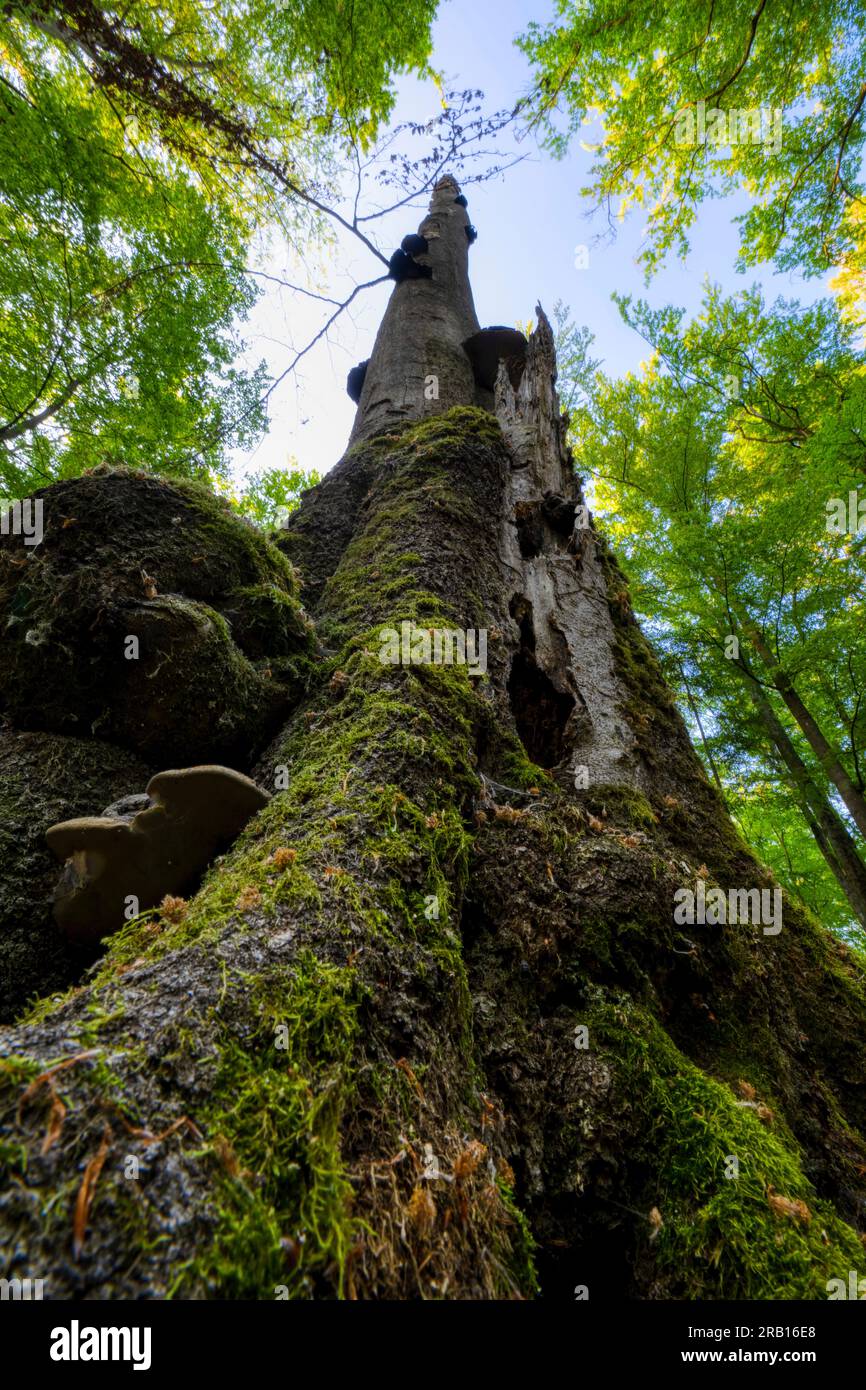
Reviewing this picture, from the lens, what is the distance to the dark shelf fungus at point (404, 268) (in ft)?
22.4

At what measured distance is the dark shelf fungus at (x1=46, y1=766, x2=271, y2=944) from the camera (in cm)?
183

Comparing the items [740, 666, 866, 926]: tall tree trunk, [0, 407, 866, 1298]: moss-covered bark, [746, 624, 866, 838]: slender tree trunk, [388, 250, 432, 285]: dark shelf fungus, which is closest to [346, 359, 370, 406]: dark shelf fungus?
[388, 250, 432, 285]: dark shelf fungus

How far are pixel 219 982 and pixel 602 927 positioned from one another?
4.34 ft

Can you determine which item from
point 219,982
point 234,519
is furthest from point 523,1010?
point 234,519

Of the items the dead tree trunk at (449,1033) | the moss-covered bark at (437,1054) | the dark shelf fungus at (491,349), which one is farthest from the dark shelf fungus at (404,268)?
the moss-covered bark at (437,1054)

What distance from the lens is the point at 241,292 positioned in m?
7.58

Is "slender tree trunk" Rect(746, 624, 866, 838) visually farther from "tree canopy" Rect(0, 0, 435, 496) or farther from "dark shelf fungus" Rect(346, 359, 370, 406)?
"tree canopy" Rect(0, 0, 435, 496)

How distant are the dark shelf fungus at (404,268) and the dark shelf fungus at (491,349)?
4.94ft

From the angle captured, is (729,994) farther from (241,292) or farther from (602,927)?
(241,292)

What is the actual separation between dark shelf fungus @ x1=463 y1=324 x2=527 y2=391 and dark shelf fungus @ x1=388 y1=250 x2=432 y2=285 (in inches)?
59.3

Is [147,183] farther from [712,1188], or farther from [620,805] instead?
[712,1188]

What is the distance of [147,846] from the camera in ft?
6.18

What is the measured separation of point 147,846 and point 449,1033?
1080 millimetres

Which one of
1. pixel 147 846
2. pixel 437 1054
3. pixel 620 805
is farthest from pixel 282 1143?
pixel 620 805
